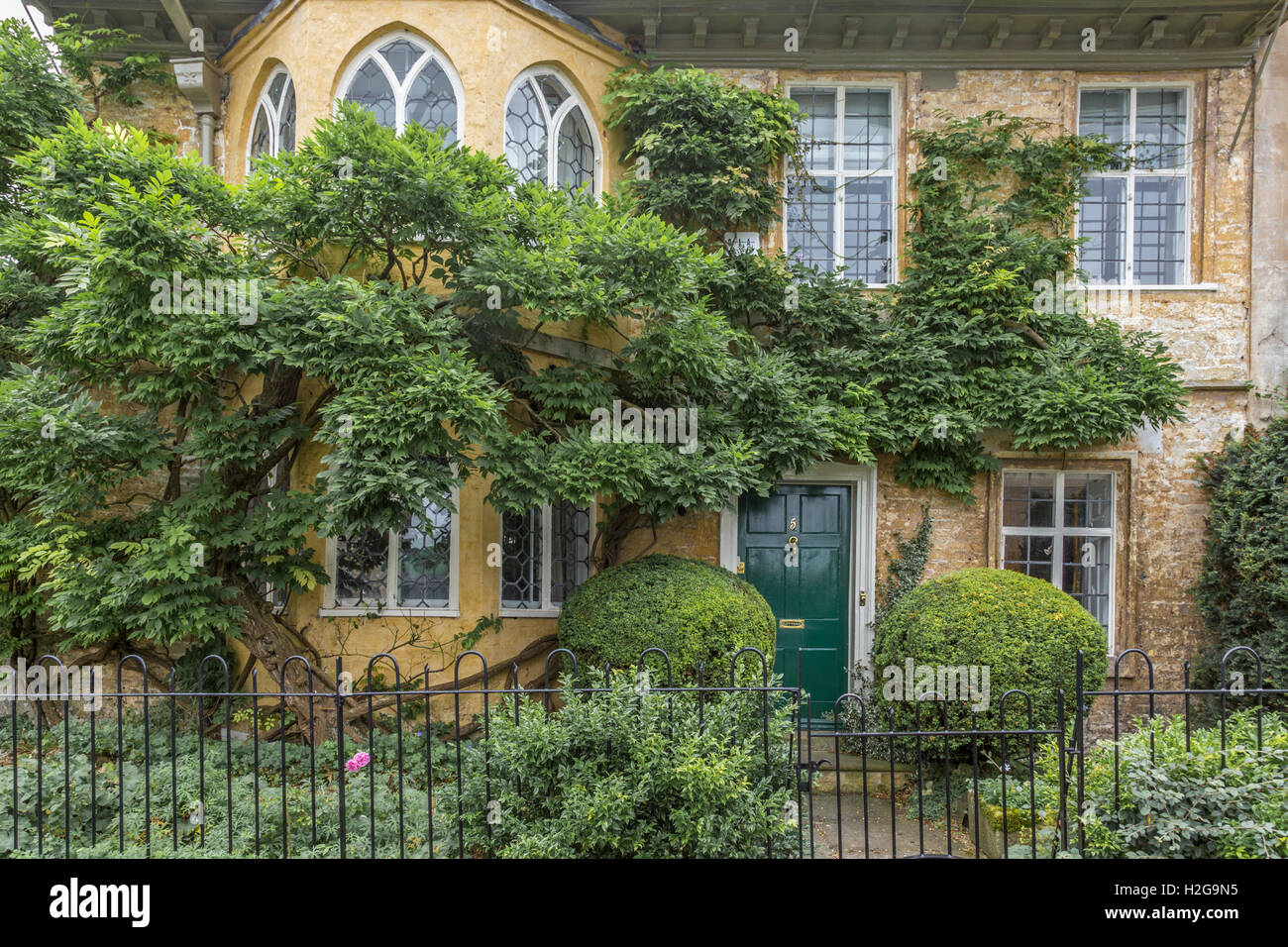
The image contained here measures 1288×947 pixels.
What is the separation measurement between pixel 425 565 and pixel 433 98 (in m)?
4.58

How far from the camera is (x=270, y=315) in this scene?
579 cm

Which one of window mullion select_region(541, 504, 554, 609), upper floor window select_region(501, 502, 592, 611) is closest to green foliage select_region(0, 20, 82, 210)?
upper floor window select_region(501, 502, 592, 611)

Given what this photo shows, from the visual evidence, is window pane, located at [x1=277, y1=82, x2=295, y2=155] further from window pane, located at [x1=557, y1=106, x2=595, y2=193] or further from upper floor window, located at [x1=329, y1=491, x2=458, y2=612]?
upper floor window, located at [x1=329, y1=491, x2=458, y2=612]

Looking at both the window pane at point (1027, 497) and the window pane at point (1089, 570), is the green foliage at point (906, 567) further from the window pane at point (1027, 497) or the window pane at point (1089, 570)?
the window pane at point (1089, 570)

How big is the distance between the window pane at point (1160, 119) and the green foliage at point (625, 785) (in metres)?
8.33

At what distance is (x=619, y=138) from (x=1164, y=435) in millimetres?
6883

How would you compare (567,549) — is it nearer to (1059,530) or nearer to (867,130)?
(1059,530)

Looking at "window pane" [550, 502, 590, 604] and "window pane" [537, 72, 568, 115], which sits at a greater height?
"window pane" [537, 72, 568, 115]

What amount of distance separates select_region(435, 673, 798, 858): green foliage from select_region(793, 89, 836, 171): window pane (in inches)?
267

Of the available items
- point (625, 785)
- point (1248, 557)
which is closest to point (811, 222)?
point (1248, 557)

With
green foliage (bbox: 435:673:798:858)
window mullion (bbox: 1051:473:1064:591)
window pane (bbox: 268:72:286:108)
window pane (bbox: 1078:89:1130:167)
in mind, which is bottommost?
green foliage (bbox: 435:673:798:858)

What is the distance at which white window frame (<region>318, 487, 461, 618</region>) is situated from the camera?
7.28 m

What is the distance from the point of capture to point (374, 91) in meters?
7.45

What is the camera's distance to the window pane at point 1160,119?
28.7 feet
